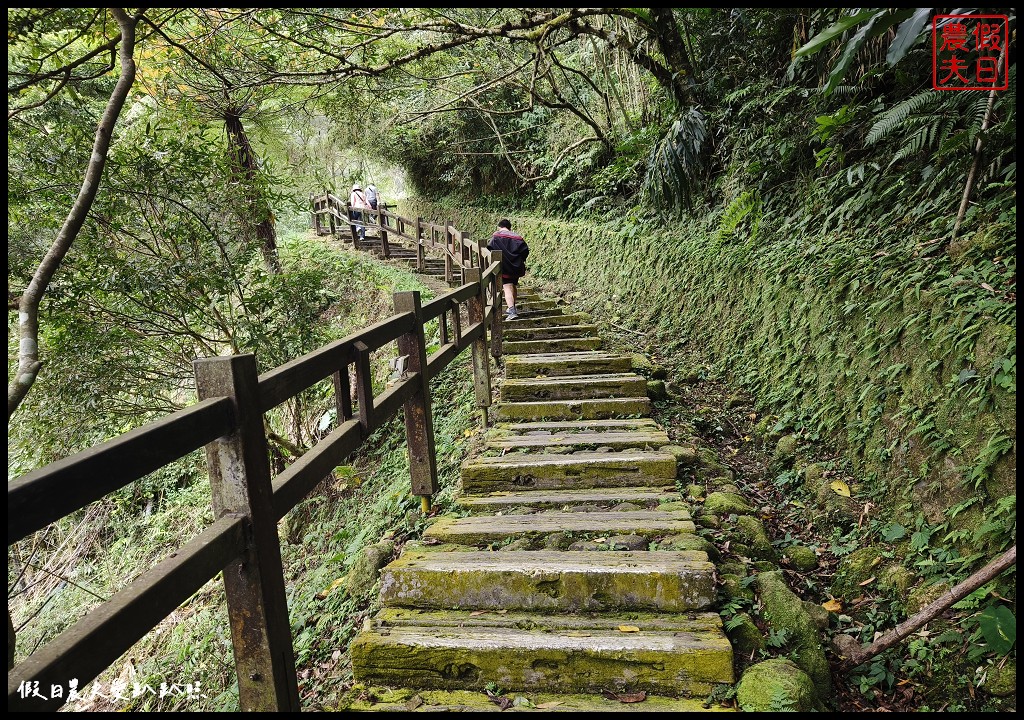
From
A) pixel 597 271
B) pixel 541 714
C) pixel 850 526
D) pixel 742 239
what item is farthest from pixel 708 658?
pixel 597 271

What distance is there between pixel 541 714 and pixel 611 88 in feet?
36.6

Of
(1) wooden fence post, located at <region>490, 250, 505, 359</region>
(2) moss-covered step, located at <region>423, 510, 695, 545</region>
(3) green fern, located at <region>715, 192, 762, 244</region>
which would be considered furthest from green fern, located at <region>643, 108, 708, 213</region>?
(2) moss-covered step, located at <region>423, 510, 695, 545</region>

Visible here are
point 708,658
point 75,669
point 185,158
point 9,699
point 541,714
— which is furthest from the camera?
point 185,158

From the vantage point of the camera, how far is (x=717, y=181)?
25.4 feet

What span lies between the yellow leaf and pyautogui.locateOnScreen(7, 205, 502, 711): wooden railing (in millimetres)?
3153

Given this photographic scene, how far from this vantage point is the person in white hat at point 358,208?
16.8m

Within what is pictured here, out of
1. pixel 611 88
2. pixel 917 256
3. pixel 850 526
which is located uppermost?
pixel 611 88

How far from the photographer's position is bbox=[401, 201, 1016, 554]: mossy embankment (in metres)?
3.12

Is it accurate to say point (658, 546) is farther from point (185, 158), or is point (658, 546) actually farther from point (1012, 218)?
point (185, 158)

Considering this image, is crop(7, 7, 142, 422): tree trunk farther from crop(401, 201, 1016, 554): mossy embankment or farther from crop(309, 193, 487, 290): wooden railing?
crop(401, 201, 1016, 554): mossy embankment

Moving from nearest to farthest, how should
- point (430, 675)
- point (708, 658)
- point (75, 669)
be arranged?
point (75, 669)
point (708, 658)
point (430, 675)

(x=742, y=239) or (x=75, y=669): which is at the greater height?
(x=742, y=239)

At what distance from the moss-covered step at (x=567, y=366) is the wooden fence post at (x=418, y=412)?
7.16 ft

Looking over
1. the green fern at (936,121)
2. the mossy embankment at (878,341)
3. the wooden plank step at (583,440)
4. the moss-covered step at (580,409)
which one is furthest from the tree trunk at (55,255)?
the green fern at (936,121)
